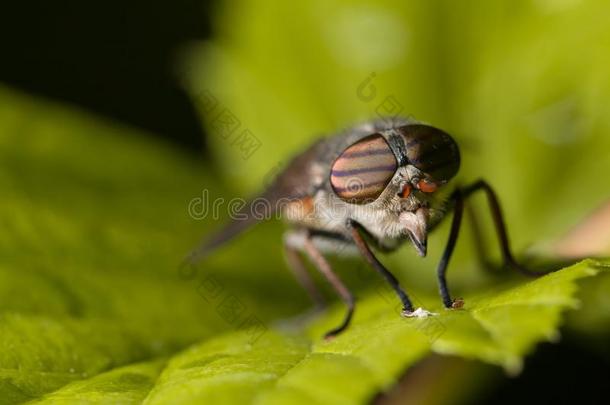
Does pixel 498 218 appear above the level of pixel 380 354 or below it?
below

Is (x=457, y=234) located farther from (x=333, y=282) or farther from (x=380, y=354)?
(x=380, y=354)

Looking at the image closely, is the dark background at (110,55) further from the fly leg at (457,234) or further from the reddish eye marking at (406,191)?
the reddish eye marking at (406,191)

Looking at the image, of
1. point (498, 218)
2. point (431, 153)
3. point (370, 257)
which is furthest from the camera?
point (498, 218)

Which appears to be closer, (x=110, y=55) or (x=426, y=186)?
(x=426, y=186)

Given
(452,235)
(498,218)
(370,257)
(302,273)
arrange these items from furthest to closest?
(302,273) < (498,218) < (370,257) < (452,235)

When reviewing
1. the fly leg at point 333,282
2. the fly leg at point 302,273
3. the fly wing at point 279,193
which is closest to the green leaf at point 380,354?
the fly leg at point 333,282

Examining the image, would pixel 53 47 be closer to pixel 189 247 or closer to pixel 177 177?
pixel 177 177

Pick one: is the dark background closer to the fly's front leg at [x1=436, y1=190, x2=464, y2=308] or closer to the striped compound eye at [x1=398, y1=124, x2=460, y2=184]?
the fly's front leg at [x1=436, y1=190, x2=464, y2=308]

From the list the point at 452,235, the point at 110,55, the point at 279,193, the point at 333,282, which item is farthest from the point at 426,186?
the point at 110,55

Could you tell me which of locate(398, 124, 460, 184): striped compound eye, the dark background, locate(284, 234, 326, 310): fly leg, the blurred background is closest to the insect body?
locate(398, 124, 460, 184): striped compound eye
